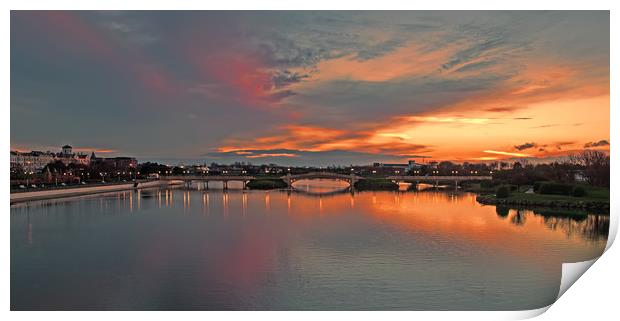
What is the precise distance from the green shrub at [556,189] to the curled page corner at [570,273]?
1231 cm

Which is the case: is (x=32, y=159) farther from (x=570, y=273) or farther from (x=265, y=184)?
(x=570, y=273)

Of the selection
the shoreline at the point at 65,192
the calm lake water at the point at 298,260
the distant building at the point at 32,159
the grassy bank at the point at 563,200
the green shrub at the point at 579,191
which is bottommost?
the calm lake water at the point at 298,260

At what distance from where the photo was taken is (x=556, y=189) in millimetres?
20531

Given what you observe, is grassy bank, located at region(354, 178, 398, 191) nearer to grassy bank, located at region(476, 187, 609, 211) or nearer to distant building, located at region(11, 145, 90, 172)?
grassy bank, located at region(476, 187, 609, 211)

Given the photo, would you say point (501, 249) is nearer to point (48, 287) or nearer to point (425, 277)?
point (425, 277)

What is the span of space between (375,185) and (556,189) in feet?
67.0

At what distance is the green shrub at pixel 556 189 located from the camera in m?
20.0

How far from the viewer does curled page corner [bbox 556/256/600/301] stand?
799cm

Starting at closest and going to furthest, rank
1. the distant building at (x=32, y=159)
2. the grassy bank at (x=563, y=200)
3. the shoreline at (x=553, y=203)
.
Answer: the shoreline at (x=553, y=203) < the grassy bank at (x=563, y=200) < the distant building at (x=32, y=159)

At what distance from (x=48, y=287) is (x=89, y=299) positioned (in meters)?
1.21

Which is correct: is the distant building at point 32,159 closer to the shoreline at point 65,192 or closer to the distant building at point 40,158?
the distant building at point 40,158

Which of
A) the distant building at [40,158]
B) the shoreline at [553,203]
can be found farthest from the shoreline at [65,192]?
the shoreline at [553,203]

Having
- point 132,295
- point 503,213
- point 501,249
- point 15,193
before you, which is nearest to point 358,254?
point 501,249

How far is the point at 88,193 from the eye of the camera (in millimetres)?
29922
